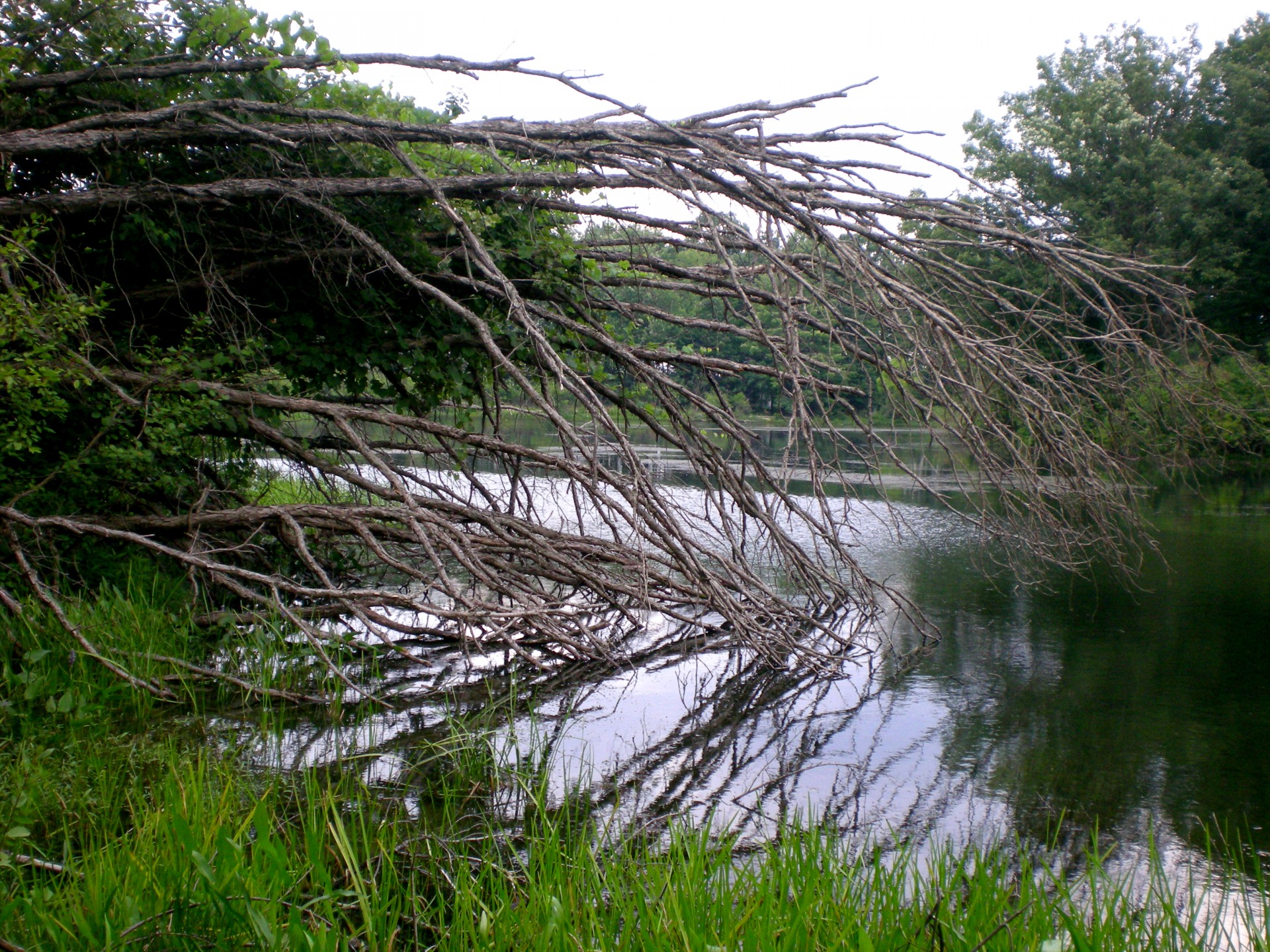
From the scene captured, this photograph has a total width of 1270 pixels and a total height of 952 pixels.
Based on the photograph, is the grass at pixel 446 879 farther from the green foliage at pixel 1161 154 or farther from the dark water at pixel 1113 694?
the green foliage at pixel 1161 154

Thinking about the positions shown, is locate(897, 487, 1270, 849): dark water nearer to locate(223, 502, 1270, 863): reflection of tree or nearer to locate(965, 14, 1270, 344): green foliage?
locate(223, 502, 1270, 863): reflection of tree

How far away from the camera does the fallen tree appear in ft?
15.9

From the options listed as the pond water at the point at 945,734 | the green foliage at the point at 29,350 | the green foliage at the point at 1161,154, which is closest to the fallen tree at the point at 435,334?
the green foliage at the point at 29,350

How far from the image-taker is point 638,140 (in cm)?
505

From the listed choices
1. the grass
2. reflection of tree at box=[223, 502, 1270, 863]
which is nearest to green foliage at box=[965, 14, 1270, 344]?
reflection of tree at box=[223, 502, 1270, 863]

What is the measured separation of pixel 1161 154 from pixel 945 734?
81.4 ft

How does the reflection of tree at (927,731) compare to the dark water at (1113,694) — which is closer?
the reflection of tree at (927,731)

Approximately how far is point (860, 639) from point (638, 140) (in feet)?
12.3

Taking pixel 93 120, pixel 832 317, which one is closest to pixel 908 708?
pixel 832 317

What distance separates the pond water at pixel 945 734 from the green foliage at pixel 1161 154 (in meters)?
16.1

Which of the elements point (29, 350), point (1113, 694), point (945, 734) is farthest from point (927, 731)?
point (29, 350)

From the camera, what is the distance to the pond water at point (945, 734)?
404 centimetres

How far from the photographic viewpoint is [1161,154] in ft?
81.1

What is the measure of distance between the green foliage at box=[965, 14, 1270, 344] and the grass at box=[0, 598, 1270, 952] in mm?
20190
